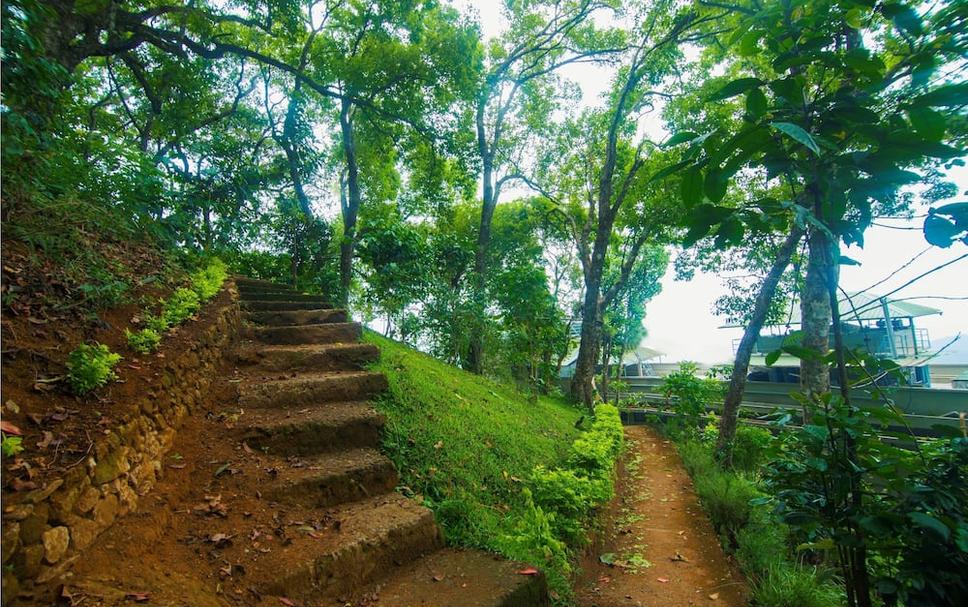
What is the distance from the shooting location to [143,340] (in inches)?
110

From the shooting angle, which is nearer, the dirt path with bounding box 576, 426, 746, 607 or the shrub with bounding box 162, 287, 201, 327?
the dirt path with bounding box 576, 426, 746, 607

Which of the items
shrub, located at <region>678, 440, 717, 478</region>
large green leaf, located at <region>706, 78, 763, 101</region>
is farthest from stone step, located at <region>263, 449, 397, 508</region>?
shrub, located at <region>678, 440, 717, 478</region>

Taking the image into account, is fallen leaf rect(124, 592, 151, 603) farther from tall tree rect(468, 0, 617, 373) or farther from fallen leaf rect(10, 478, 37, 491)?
tall tree rect(468, 0, 617, 373)

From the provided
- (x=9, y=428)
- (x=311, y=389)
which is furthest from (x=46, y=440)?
(x=311, y=389)

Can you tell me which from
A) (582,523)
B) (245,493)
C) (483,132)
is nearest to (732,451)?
(582,523)

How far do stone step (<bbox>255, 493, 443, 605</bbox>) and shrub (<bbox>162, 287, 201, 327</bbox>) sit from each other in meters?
2.07

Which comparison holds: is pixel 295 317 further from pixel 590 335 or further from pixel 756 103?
pixel 590 335

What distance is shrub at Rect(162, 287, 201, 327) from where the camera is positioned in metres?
3.33

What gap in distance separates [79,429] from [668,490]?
19.5 ft

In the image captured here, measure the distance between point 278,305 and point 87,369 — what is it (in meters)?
3.31

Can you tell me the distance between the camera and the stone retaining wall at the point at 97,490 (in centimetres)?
155

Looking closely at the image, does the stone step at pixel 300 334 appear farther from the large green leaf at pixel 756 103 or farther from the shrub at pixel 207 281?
the large green leaf at pixel 756 103

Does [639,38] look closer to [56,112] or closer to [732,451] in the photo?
[732,451]

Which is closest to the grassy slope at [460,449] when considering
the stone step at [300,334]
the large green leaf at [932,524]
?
the stone step at [300,334]
